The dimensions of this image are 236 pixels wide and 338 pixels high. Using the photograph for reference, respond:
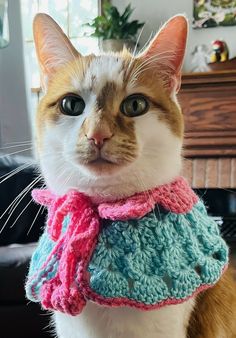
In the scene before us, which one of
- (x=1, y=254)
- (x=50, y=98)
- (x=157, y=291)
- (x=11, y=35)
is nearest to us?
(x=157, y=291)

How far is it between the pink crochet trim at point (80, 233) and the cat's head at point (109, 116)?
0.03 metres

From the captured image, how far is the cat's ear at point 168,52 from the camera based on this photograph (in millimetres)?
637

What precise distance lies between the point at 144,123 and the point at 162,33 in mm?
158

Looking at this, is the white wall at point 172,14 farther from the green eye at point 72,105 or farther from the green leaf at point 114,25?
the green eye at point 72,105

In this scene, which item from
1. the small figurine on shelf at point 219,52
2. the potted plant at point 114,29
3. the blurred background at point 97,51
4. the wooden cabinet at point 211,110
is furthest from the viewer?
the potted plant at point 114,29

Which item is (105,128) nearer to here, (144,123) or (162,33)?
(144,123)

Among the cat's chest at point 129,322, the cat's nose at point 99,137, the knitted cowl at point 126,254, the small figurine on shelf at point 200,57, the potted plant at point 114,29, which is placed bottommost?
the cat's chest at point 129,322

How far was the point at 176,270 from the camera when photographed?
0.54 m

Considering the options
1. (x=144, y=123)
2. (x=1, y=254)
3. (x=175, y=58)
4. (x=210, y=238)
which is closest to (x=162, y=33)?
(x=175, y=58)

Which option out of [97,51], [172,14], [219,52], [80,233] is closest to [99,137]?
[80,233]

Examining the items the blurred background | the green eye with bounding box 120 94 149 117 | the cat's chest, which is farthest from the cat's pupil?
the blurred background

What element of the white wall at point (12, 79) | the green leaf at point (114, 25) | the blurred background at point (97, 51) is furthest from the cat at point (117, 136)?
the white wall at point (12, 79)

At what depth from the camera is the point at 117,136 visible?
54 cm

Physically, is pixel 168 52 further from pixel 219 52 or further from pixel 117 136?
pixel 219 52
